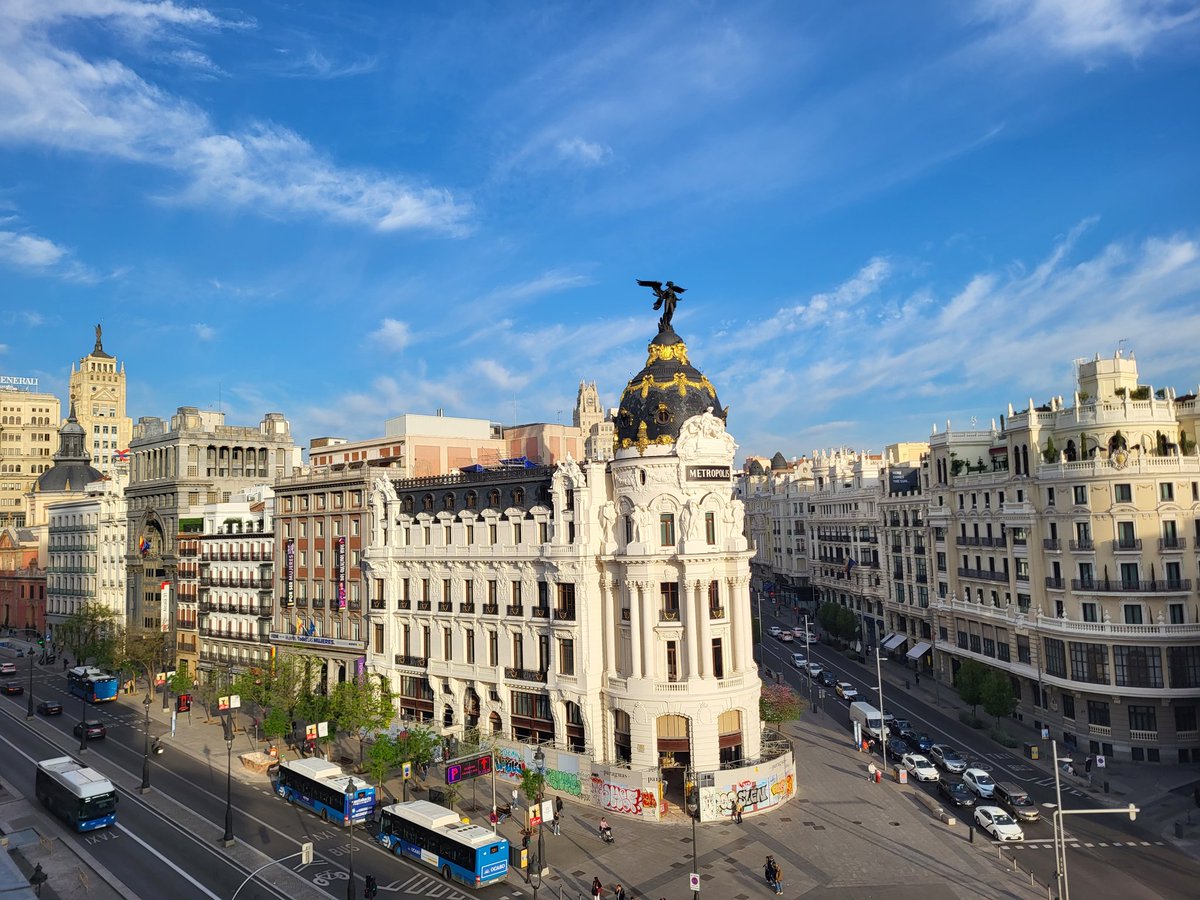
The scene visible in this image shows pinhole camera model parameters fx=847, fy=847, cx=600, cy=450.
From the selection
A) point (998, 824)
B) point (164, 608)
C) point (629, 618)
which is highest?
point (629, 618)

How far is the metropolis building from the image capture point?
54.1 metres

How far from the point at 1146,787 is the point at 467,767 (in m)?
45.8

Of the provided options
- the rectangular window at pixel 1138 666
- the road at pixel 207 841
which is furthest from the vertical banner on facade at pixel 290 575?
the rectangular window at pixel 1138 666

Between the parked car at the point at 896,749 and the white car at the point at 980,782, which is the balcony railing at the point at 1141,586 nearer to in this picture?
the white car at the point at 980,782

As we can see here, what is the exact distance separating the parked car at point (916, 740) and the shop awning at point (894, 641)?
3056 centimetres

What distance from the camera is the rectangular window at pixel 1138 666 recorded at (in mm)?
63112

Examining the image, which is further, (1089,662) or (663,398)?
(1089,662)

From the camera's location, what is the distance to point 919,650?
94500 millimetres

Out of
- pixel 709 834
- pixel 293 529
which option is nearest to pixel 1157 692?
pixel 709 834

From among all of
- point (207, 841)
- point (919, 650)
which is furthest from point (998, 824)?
point (919, 650)

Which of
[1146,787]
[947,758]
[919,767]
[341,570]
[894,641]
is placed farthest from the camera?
[894,641]

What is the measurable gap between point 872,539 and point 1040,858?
70.5 meters

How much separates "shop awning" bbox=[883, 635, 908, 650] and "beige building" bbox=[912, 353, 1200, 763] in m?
20.8

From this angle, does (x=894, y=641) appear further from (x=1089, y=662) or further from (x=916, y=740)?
(x=1089, y=662)
